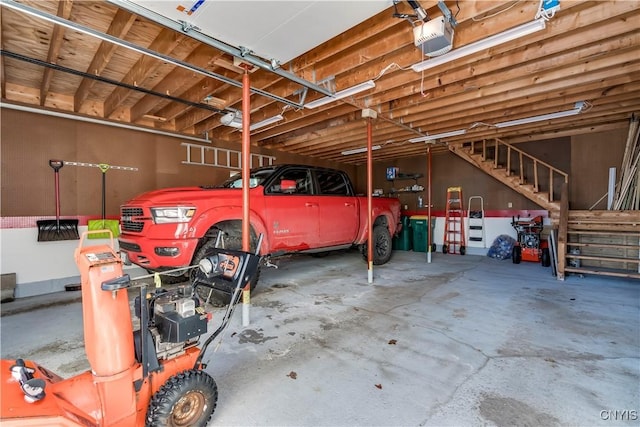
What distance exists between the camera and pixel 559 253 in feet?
16.6

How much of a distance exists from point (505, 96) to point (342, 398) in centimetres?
472

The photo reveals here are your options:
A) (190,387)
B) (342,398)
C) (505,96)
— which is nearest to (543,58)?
(505,96)

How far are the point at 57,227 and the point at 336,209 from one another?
4.38m

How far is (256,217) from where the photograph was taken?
150 inches

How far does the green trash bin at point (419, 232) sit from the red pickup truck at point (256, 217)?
2688 mm

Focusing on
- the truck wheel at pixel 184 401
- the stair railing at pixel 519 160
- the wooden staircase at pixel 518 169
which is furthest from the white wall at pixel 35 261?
the stair railing at pixel 519 160

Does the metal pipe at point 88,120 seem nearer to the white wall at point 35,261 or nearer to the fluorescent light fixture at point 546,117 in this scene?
the white wall at point 35,261

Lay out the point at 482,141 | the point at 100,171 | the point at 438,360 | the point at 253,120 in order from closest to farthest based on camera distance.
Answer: the point at 438,360
the point at 100,171
the point at 253,120
the point at 482,141

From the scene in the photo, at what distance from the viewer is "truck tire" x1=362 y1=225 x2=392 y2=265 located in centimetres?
617

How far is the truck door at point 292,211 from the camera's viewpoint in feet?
13.3

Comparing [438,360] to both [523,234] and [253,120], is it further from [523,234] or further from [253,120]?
[523,234]

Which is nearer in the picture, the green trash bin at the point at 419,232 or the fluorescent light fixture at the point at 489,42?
the fluorescent light fixture at the point at 489,42

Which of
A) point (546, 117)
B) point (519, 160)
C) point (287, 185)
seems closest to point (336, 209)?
point (287, 185)

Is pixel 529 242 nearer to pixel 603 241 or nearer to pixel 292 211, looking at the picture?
pixel 603 241
